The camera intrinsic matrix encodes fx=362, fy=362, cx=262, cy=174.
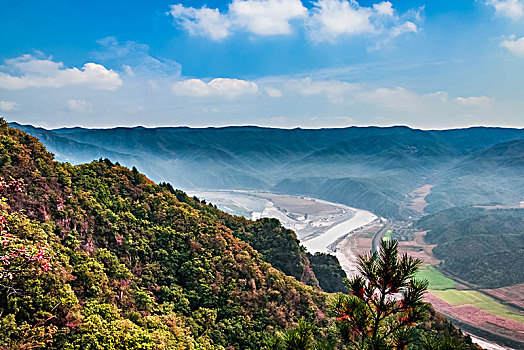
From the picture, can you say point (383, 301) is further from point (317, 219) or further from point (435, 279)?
point (317, 219)

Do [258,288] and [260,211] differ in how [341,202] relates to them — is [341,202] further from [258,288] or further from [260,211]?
[258,288]

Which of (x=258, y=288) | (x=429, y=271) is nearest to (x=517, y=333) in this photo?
(x=429, y=271)

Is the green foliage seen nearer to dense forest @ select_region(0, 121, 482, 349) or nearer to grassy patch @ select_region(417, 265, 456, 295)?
dense forest @ select_region(0, 121, 482, 349)

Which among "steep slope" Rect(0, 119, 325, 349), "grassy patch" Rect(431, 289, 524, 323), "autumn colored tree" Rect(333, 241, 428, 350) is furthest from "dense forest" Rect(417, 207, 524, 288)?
"autumn colored tree" Rect(333, 241, 428, 350)

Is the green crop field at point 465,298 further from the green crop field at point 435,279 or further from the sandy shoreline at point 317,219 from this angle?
the sandy shoreline at point 317,219

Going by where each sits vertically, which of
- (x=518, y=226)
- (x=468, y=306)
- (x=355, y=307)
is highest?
(x=355, y=307)

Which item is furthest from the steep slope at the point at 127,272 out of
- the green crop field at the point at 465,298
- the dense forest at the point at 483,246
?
the dense forest at the point at 483,246

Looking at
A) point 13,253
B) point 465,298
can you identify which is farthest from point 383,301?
point 465,298
